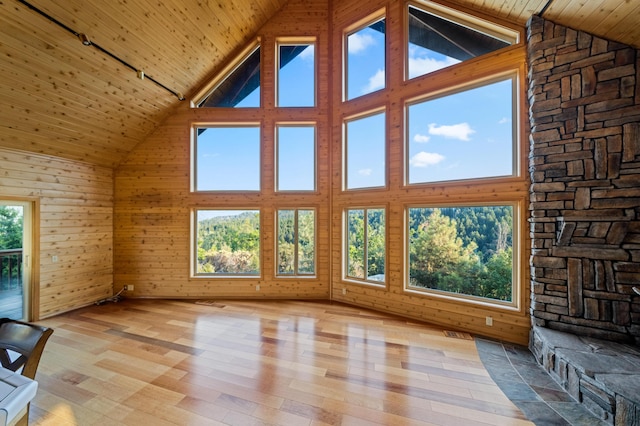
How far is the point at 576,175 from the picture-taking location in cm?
305

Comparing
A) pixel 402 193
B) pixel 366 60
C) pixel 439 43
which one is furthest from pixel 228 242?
pixel 439 43

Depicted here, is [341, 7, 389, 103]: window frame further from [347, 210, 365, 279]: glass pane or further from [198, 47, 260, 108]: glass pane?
[347, 210, 365, 279]: glass pane

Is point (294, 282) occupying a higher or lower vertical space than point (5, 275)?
lower

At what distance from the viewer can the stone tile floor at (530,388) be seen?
7.17 ft

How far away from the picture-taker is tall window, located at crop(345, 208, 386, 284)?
4.81 m

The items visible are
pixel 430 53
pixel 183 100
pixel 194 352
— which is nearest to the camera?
pixel 194 352

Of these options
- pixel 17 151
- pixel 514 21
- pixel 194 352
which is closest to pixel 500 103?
pixel 514 21

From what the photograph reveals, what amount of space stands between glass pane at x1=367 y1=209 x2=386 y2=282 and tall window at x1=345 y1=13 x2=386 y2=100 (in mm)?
2474

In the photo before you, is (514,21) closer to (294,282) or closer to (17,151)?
(294,282)

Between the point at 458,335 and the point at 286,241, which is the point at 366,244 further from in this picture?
the point at 458,335

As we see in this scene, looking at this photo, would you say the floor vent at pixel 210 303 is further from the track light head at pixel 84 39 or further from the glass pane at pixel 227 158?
the track light head at pixel 84 39

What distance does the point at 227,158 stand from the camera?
5590 millimetres

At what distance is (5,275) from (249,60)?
5868 millimetres

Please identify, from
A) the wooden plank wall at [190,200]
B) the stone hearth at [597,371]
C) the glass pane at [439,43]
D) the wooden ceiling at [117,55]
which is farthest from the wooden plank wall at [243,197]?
the stone hearth at [597,371]
